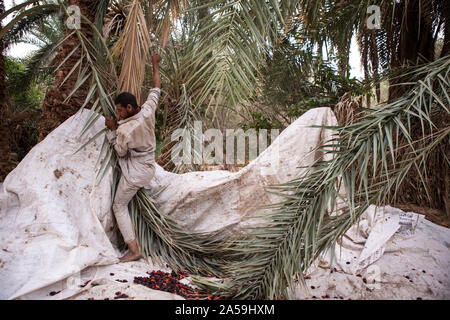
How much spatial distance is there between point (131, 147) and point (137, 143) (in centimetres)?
6

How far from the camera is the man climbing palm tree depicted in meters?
2.81

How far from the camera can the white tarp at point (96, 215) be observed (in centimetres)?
240

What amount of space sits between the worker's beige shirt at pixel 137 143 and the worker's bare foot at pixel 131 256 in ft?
2.02

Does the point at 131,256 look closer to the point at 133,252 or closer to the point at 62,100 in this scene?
the point at 133,252

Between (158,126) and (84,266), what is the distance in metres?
4.99

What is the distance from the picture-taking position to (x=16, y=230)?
2621mm

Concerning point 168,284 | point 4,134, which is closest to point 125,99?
point 168,284

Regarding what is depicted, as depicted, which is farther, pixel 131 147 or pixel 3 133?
pixel 3 133

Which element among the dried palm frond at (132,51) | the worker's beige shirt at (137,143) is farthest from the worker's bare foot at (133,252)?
the dried palm frond at (132,51)

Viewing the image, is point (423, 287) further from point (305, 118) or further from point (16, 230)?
point (16, 230)

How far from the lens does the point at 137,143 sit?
2.90 m

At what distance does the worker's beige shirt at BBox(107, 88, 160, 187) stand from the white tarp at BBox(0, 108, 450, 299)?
0.93ft
